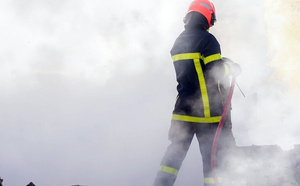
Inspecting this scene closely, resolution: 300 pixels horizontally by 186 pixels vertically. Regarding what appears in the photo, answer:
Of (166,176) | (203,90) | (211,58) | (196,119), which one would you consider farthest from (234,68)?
(166,176)

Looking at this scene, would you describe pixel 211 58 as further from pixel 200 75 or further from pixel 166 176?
pixel 166 176

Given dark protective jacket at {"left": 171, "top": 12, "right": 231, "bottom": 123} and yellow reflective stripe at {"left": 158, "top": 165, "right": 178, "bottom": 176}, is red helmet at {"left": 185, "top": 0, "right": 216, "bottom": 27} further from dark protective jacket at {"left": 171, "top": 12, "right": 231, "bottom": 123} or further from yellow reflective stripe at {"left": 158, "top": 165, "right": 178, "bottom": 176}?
yellow reflective stripe at {"left": 158, "top": 165, "right": 178, "bottom": 176}

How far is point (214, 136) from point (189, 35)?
1.26 meters

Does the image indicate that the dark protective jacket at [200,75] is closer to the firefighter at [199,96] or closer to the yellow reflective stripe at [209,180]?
the firefighter at [199,96]

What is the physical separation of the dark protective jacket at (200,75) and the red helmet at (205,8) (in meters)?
0.06

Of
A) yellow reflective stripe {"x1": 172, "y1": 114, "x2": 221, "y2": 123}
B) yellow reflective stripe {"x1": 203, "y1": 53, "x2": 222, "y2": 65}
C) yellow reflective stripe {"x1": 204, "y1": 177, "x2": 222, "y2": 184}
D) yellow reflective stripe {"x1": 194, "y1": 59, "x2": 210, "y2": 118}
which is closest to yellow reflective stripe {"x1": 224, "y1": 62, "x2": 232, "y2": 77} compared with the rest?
yellow reflective stripe {"x1": 203, "y1": 53, "x2": 222, "y2": 65}

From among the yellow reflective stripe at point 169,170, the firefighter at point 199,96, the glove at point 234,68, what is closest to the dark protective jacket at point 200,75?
the firefighter at point 199,96

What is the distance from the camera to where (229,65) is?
3957 mm

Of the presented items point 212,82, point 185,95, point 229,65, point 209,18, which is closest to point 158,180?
point 185,95

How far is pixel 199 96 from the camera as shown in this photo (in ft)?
12.9

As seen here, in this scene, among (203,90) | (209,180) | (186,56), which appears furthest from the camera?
(186,56)

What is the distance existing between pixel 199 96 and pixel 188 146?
24.6 inches

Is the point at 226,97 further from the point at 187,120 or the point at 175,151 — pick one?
the point at 175,151

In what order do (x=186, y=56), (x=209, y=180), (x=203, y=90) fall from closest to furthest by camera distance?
(x=209, y=180) → (x=203, y=90) → (x=186, y=56)
